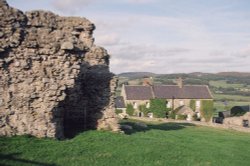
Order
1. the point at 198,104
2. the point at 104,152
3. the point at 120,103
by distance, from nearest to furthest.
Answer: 1. the point at 104,152
2. the point at 120,103
3. the point at 198,104

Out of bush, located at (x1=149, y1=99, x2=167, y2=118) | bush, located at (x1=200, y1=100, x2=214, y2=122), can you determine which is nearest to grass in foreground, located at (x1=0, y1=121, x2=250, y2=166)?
bush, located at (x1=149, y1=99, x2=167, y2=118)

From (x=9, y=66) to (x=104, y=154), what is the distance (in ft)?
15.7

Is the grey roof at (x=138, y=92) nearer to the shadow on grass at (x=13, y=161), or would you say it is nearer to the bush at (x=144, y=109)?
the bush at (x=144, y=109)

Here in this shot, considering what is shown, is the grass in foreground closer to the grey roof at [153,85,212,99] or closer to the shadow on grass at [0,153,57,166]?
the shadow on grass at [0,153,57,166]

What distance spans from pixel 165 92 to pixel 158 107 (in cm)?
641

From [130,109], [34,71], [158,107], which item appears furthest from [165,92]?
[34,71]

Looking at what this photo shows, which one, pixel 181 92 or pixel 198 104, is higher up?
pixel 181 92

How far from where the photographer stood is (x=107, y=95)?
20.2m

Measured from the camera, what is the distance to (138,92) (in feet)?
229

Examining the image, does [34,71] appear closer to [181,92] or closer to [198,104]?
[181,92]

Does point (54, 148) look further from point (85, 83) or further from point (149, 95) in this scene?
point (149, 95)

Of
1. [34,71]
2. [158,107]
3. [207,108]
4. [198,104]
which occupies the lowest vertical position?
[207,108]

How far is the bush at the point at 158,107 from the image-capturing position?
63.9 m

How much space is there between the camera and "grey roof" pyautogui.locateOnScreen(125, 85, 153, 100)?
6869 cm
